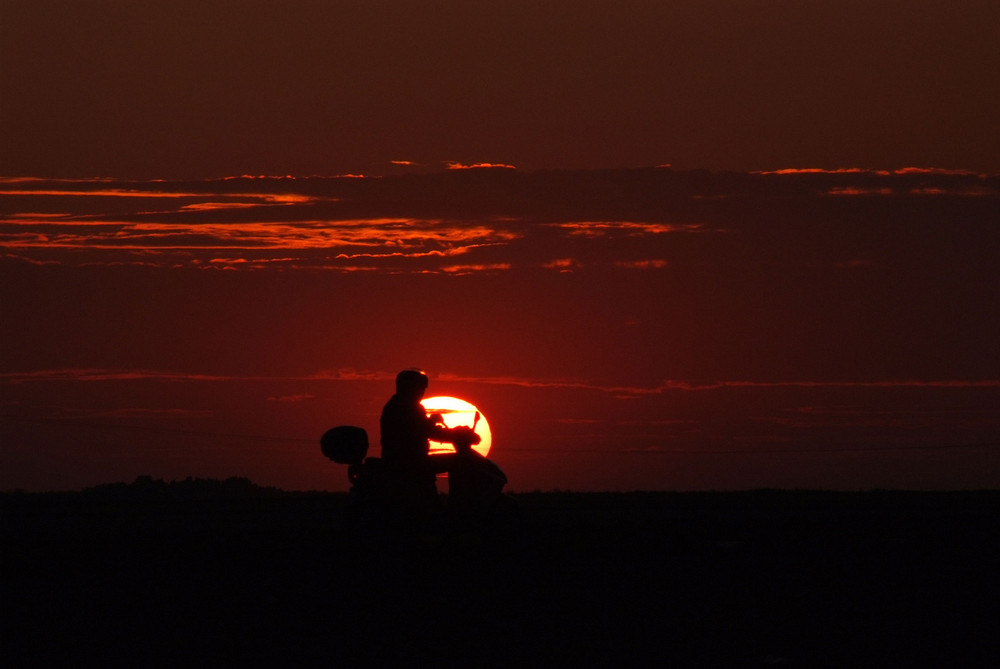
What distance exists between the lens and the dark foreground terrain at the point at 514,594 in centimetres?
904

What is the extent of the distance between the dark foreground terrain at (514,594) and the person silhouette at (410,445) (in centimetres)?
53

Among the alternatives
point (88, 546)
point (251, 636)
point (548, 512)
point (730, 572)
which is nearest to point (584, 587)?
point (730, 572)

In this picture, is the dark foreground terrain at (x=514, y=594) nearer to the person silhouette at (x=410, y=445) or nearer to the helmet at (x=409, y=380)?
the person silhouette at (x=410, y=445)

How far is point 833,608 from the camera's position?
10.6 meters

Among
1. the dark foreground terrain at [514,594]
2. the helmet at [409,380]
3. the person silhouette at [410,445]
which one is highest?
the helmet at [409,380]

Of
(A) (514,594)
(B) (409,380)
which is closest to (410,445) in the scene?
(B) (409,380)

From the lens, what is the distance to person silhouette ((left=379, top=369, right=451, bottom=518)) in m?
16.4

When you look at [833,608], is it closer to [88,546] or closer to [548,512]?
[88,546]

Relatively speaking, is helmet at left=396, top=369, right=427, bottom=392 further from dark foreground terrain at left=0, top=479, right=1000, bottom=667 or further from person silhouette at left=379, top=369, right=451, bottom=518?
dark foreground terrain at left=0, top=479, right=1000, bottom=667

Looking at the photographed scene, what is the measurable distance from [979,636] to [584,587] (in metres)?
3.47

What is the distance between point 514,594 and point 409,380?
5.48m

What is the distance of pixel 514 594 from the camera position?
11.5 meters

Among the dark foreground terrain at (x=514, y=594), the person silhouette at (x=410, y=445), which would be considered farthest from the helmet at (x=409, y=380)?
the dark foreground terrain at (x=514, y=594)

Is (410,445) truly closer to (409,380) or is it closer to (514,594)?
(409,380)
